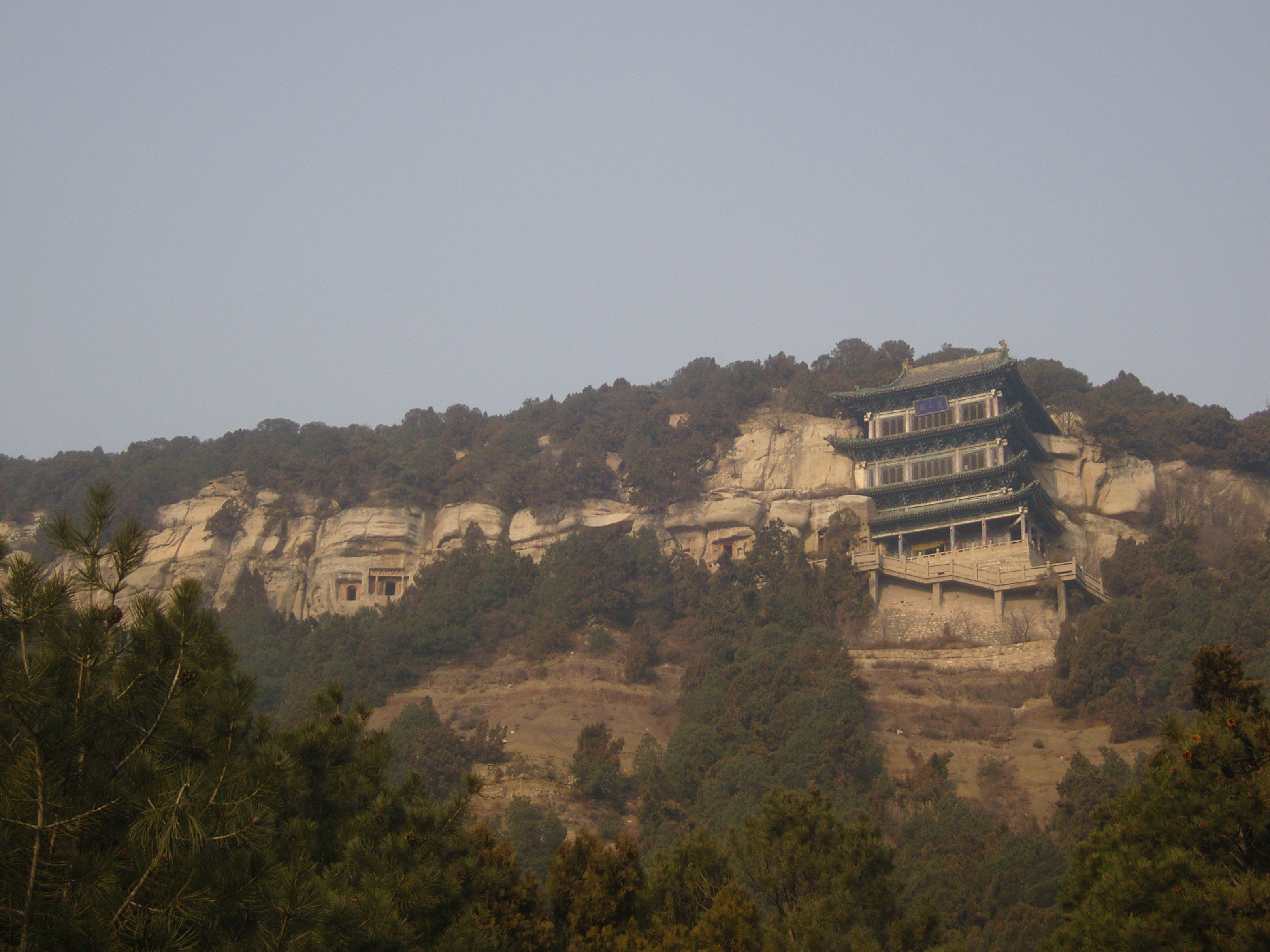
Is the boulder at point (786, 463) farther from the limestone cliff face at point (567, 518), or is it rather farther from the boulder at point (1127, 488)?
the boulder at point (1127, 488)

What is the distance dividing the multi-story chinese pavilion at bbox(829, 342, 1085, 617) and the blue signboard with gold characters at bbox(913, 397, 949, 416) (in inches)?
1.5

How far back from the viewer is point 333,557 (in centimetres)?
5294

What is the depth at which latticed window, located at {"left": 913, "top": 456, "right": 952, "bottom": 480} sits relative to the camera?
155 feet

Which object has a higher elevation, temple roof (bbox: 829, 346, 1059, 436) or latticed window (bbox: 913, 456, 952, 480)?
temple roof (bbox: 829, 346, 1059, 436)

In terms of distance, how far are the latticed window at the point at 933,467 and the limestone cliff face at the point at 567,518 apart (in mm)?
2354

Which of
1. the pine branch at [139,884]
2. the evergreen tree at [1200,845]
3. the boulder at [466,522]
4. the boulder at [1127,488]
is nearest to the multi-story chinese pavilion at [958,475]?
the boulder at [1127,488]

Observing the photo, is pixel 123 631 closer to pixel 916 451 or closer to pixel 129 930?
pixel 129 930

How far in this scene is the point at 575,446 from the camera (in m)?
56.4

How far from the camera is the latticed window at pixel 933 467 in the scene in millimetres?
47344

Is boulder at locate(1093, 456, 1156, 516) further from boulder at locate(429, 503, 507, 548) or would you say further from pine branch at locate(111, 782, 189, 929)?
pine branch at locate(111, 782, 189, 929)

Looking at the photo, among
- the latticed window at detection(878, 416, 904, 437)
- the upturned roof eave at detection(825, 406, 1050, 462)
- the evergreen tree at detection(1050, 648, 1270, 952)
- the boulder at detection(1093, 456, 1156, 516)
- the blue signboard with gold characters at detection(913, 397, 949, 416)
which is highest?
the blue signboard with gold characters at detection(913, 397, 949, 416)

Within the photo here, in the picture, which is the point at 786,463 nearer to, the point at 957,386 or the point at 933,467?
the point at 933,467

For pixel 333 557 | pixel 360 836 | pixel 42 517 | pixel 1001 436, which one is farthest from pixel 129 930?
pixel 42 517

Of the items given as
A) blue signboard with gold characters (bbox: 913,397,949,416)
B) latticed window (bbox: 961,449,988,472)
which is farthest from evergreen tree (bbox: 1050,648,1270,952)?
blue signboard with gold characters (bbox: 913,397,949,416)
